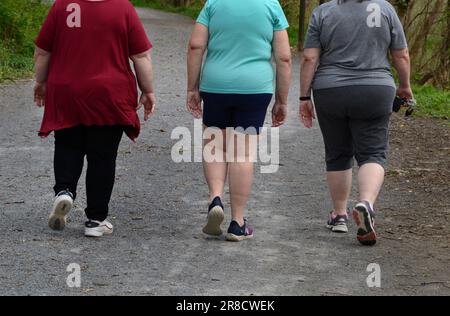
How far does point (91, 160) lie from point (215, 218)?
894mm

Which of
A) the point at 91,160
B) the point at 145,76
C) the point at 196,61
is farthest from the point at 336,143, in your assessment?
the point at 91,160

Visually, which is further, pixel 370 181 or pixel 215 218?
pixel 370 181

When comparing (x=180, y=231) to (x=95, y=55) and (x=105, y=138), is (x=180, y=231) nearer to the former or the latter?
(x=105, y=138)

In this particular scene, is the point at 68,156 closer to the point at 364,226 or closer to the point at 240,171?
the point at 240,171

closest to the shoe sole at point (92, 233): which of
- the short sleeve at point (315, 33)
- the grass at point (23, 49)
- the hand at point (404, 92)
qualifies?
the short sleeve at point (315, 33)

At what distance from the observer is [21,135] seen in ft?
37.0

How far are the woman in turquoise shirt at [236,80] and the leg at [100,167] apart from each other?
588mm

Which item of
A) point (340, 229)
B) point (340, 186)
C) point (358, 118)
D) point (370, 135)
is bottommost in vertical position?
point (340, 229)

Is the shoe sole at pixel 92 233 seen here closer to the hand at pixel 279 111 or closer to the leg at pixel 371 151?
the hand at pixel 279 111

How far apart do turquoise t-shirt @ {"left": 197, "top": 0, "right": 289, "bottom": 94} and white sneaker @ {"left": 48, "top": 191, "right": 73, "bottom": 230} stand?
113 cm

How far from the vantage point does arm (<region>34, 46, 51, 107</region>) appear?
676 centimetres

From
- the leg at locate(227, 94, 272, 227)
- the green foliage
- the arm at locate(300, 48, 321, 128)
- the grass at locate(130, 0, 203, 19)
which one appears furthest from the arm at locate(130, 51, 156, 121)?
the grass at locate(130, 0, 203, 19)

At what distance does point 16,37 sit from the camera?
735 inches

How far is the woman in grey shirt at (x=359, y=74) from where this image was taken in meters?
6.75
